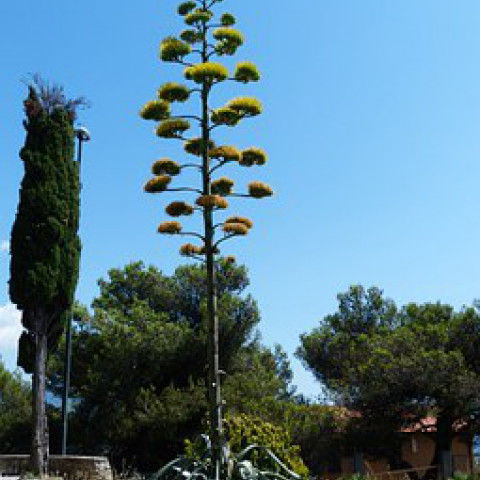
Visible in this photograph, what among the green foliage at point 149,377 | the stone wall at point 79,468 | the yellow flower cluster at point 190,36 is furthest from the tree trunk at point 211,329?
the green foliage at point 149,377

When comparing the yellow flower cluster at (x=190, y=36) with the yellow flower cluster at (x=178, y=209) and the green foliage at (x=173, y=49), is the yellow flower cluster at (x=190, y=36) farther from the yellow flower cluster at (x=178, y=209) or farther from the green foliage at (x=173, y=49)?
the yellow flower cluster at (x=178, y=209)

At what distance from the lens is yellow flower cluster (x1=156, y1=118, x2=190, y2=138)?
626 cm

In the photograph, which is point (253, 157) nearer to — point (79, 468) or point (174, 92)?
point (174, 92)

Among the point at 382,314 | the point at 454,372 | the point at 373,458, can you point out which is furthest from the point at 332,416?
the point at 382,314

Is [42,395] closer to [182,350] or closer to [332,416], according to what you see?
[182,350]

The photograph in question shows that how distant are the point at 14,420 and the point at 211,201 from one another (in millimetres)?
21368

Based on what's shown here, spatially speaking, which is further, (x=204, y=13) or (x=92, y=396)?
(x=92, y=396)

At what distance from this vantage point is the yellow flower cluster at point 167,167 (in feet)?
19.7

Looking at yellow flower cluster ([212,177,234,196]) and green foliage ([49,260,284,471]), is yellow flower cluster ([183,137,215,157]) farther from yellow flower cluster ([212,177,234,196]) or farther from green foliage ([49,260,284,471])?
green foliage ([49,260,284,471])

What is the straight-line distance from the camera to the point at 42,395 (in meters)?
16.9

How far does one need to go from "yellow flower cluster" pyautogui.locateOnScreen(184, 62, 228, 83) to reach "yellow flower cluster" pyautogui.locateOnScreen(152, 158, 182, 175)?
2.32 ft

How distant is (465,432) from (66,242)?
43.6ft

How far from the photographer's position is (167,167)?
236 inches

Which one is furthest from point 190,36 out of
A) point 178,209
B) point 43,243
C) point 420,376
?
point 420,376
